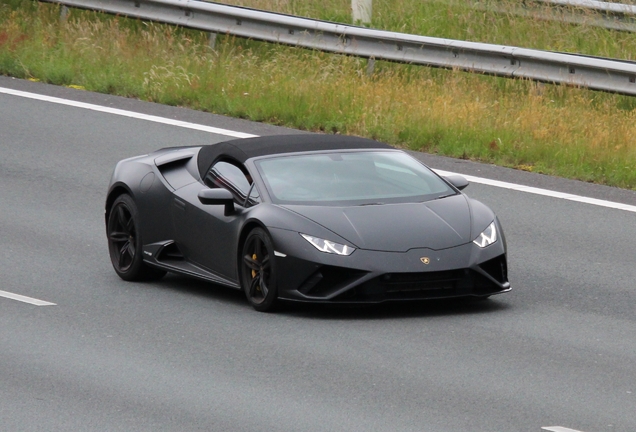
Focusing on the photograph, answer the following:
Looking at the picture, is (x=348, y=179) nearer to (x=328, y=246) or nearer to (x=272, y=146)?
(x=272, y=146)

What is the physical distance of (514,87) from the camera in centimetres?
1747

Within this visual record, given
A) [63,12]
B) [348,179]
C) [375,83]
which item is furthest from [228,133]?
[63,12]

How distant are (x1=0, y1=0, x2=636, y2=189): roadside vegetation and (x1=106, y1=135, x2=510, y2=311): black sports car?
4.40m

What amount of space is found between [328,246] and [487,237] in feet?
3.83

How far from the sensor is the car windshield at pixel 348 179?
10.2m

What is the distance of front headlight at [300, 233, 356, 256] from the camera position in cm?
959

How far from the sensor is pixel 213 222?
10.5m

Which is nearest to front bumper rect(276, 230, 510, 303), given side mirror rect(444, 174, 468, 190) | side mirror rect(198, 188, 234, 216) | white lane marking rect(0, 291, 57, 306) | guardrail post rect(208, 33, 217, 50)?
side mirror rect(198, 188, 234, 216)

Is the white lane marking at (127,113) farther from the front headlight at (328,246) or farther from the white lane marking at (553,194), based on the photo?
the front headlight at (328,246)

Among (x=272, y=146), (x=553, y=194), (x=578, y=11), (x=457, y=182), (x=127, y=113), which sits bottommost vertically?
(x=127, y=113)

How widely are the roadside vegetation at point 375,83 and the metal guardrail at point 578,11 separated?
5.6 inches

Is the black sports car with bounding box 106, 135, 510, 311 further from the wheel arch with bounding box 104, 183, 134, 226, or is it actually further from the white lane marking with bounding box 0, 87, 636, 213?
the white lane marking with bounding box 0, 87, 636, 213

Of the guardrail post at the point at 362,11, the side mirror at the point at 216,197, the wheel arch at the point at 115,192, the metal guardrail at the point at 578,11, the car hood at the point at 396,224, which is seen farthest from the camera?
the guardrail post at the point at 362,11

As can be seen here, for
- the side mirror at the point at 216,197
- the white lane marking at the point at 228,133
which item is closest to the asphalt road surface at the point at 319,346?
the white lane marking at the point at 228,133
